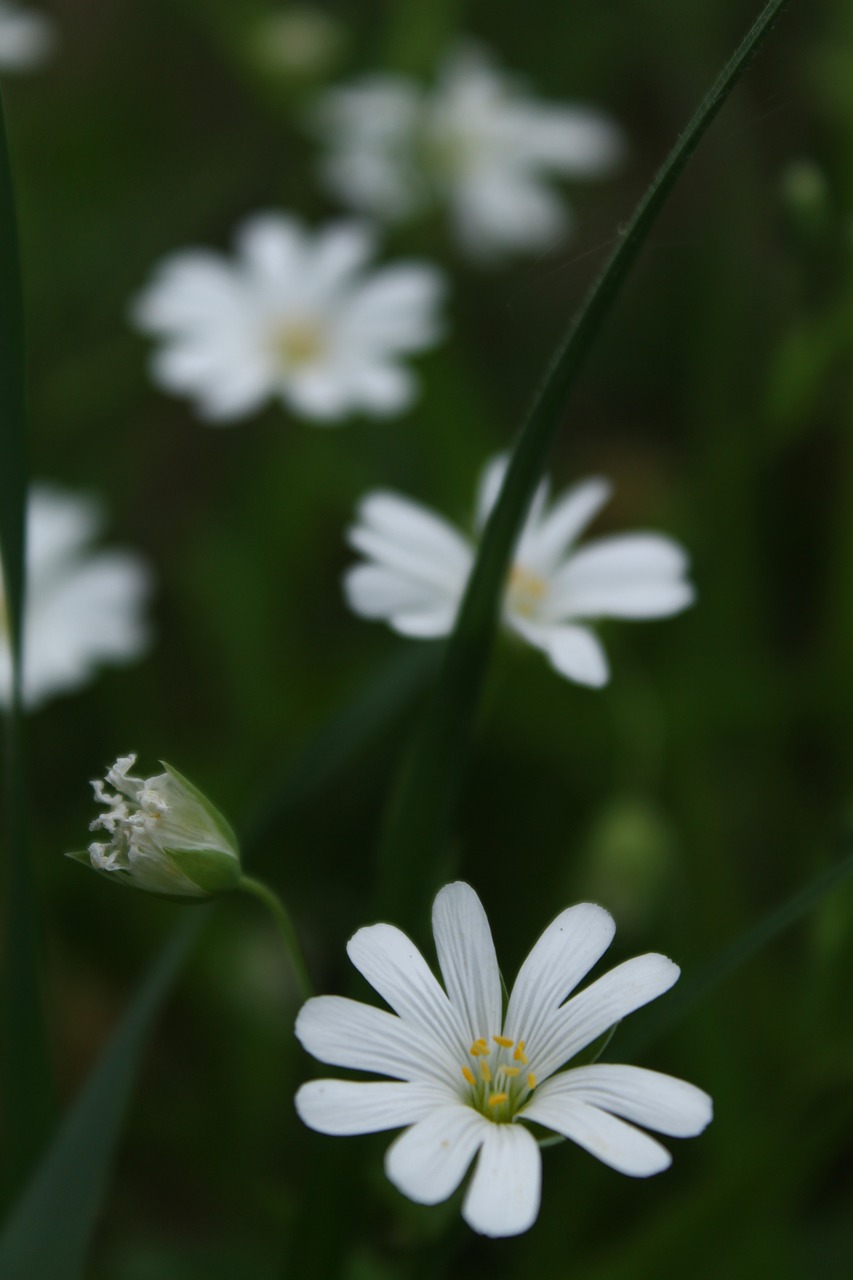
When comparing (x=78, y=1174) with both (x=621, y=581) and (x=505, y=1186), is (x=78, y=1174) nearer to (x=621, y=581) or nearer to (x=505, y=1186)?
(x=505, y=1186)

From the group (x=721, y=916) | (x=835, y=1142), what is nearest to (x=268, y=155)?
(x=721, y=916)

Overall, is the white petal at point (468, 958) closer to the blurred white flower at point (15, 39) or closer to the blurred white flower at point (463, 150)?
the blurred white flower at point (463, 150)

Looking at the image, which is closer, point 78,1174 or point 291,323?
point 78,1174

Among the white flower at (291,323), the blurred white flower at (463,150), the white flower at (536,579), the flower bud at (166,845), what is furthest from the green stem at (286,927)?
the blurred white flower at (463,150)

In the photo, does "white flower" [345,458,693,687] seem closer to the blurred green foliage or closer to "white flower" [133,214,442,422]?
the blurred green foliage

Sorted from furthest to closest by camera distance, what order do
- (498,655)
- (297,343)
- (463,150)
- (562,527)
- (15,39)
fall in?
1. (463,150)
2. (15,39)
3. (297,343)
4. (562,527)
5. (498,655)

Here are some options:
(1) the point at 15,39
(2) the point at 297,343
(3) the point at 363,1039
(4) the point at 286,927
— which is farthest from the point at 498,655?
(1) the point at 15,39
